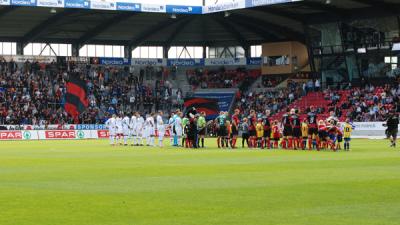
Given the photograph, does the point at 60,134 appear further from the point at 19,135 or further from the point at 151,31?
the point at 151,31

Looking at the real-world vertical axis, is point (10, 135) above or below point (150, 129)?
below

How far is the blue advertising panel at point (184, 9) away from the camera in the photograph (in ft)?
235

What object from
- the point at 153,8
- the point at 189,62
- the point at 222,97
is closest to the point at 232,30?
the point at 189,62

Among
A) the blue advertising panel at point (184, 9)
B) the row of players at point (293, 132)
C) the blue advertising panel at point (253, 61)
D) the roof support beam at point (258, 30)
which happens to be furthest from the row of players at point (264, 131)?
the blue advertising panel at point (253, 61)

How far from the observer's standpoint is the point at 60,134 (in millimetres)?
65812

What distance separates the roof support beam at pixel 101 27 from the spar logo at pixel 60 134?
1316 centimetres

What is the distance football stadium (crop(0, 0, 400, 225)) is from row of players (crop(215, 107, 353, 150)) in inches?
2.9

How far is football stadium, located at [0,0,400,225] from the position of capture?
52.5ft

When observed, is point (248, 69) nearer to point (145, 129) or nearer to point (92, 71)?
point (92, 71)

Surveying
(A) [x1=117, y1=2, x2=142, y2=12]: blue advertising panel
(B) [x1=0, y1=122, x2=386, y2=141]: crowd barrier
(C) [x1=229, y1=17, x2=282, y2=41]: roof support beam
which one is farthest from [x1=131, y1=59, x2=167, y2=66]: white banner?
(B) [x1=0, y1=122, x2=386, y2=141]: crowd barrier

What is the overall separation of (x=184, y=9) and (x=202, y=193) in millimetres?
55972

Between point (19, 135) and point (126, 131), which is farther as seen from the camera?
point (19, 135)

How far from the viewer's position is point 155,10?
7119 cm

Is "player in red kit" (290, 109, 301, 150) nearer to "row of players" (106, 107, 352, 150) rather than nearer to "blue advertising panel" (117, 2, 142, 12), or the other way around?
"row of players" (106, 107, 352, 150)
